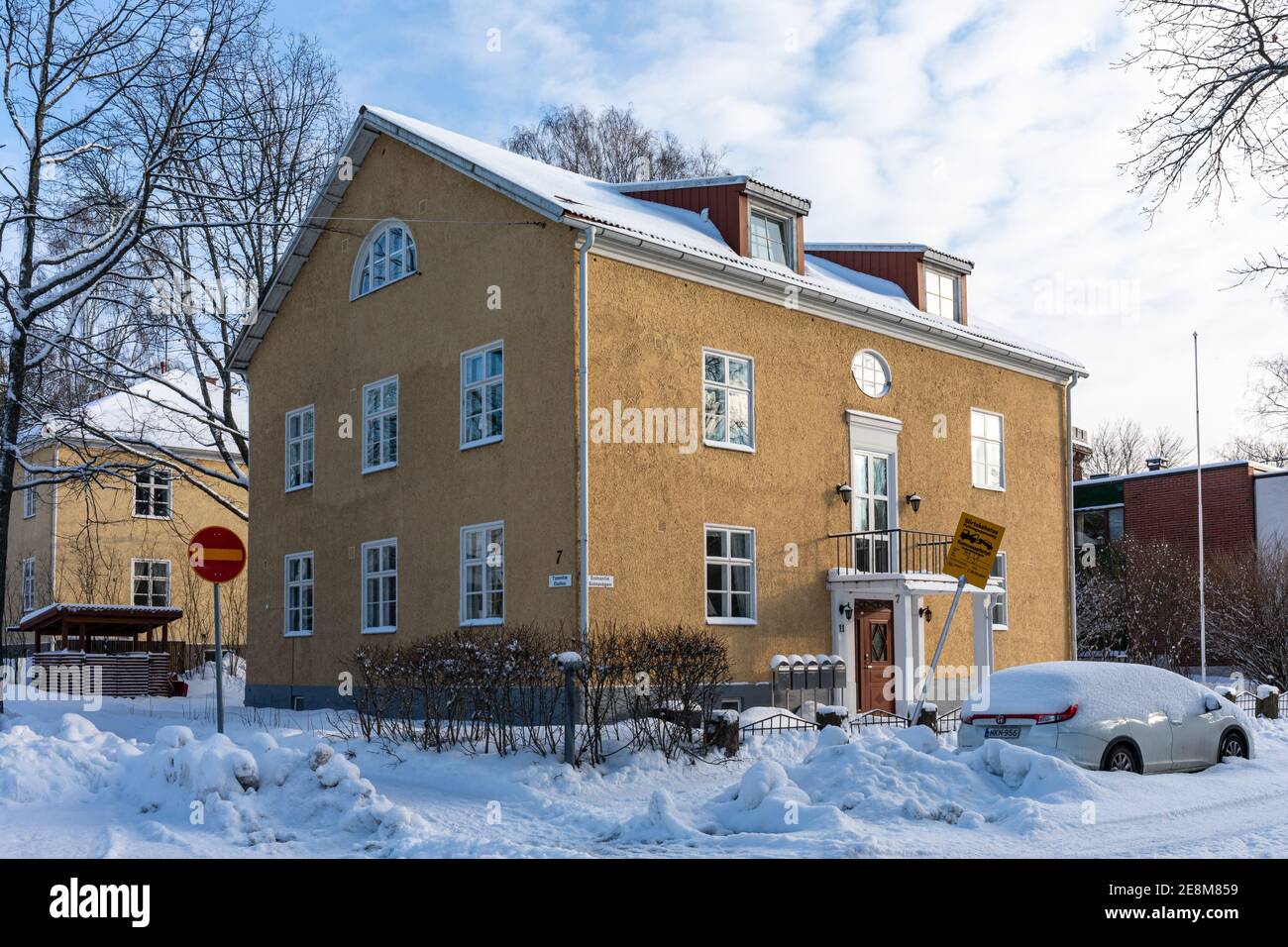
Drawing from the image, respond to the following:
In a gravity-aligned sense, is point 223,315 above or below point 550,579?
above

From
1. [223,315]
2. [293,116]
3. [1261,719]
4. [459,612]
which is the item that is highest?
[293,116]

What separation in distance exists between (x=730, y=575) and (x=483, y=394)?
4.79 meters

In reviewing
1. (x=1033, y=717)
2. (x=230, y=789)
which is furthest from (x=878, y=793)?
(x=230, y=789)

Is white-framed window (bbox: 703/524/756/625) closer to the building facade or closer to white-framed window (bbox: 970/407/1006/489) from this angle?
white-framed window (bbox: 970/407/1006/489)

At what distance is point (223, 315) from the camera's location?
93.1ft

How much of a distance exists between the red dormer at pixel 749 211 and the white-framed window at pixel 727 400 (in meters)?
2.32

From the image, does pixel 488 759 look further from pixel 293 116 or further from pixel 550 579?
pixel 293 116

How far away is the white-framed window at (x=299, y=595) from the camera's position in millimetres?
24125

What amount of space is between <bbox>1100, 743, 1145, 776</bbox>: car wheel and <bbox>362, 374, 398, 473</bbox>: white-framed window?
12816mm

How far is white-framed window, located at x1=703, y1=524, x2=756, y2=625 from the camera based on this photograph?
19672 millimetres

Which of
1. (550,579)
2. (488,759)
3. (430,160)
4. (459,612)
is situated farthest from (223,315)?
(488,759)

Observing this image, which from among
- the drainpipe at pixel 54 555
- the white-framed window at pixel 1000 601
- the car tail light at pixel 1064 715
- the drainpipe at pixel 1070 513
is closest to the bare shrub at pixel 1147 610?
the drainpipe at pixel 1070 513
